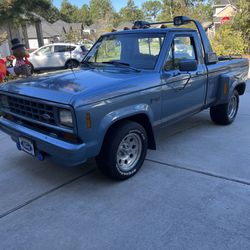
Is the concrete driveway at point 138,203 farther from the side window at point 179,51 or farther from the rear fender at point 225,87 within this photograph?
the side window at point 179,51

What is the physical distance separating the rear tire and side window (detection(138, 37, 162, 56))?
216 cm

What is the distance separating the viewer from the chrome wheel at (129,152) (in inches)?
150

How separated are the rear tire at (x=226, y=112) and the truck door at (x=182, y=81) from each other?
89cm

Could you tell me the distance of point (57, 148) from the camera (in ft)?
10.7

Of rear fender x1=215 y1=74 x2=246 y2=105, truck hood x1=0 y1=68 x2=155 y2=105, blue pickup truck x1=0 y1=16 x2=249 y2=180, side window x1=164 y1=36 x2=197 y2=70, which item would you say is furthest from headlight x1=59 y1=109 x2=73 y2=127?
rear fender x1=215 y1=74 x2=246 y2=105

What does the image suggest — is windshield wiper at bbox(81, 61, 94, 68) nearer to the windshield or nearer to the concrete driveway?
the windshield

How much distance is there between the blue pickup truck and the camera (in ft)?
10.7

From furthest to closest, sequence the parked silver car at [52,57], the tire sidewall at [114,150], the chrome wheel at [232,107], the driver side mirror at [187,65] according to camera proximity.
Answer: the parked silver car at [52,57], the chrome wheel at [232,107], the driver side mirror at [187,65], the tire sidewall at [114,150]

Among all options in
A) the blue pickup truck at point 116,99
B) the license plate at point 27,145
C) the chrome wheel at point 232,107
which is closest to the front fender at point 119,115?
the blue pickup truck at point 116,99

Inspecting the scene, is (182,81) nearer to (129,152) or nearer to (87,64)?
(129,152)

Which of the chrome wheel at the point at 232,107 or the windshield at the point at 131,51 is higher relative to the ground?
the windshield at the point at 131,51

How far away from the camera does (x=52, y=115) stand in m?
3.38

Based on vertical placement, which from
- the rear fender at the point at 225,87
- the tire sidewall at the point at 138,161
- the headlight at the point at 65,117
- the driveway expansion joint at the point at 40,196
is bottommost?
the driveway expansion joint at the point at 40,196

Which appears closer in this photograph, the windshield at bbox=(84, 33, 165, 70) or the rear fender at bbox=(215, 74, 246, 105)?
the windshield at bbox=(84, 33, 165, 70)
